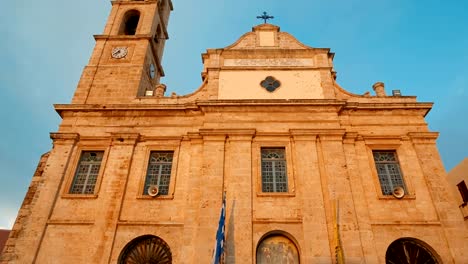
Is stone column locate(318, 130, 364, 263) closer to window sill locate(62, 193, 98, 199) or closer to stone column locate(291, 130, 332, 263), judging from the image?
stone column locate(291, 130, 332, 263)

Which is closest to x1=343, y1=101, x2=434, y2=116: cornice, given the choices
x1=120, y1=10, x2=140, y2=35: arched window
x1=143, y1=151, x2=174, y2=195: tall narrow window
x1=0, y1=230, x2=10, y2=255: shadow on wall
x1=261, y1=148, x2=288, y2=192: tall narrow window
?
x1=261, y1=148, x2=288, y2=192: tall narrow window

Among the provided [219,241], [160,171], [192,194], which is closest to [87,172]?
[160,171]

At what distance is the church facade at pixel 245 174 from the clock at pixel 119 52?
3.94 ft

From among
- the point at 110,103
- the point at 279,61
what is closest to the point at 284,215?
the point at 279,61

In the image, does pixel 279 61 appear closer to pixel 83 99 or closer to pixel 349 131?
pixel 349 131

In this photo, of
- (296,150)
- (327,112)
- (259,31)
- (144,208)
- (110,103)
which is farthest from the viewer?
(259,31)

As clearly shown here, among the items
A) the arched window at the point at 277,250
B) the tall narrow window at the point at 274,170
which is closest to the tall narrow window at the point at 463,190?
the tall narrow window at the point at 274,170

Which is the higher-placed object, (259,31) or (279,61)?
(259,31)

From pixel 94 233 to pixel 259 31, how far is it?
441 inches

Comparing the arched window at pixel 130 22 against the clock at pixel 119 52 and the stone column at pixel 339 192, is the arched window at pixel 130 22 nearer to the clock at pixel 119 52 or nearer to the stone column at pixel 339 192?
the clock at pixel 119 52

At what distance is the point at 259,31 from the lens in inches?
623

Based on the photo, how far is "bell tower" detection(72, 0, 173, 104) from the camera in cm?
1446

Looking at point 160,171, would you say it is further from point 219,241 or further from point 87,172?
point 219,241

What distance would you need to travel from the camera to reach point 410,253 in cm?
1047
